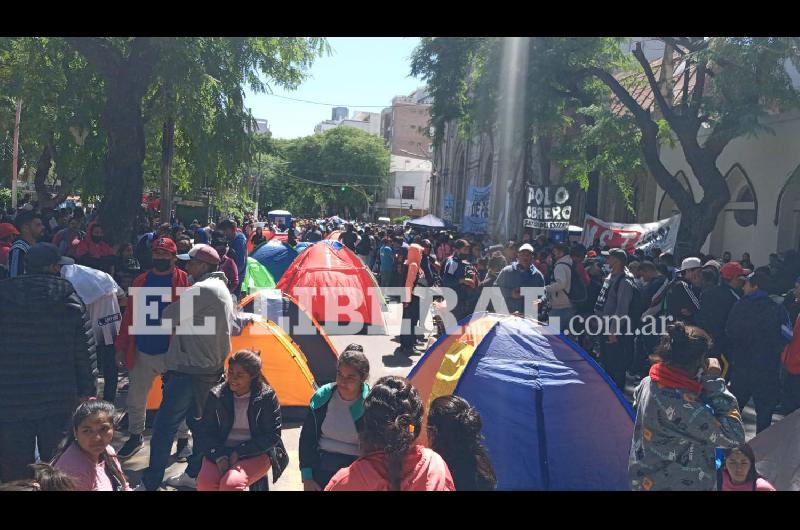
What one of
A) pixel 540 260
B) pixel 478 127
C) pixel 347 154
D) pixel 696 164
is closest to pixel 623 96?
pixel 696 164

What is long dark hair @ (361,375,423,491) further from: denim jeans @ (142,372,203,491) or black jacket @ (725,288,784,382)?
black jacket @ (725,288,784,382)

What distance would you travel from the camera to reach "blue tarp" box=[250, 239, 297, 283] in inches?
603

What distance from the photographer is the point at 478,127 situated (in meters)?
17.4

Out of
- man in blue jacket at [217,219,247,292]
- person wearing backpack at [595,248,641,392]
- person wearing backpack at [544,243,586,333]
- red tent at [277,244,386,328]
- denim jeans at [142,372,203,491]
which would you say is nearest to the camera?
denim jeans at [142,372,203,491]

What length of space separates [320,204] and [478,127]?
54.4 m

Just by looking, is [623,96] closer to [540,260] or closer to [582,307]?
[540,260]

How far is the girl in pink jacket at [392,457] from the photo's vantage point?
2906 mm

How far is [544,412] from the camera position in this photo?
5.47 meters

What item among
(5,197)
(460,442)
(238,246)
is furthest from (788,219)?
(5,197)

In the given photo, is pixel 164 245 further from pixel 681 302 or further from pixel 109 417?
pixel 681 302

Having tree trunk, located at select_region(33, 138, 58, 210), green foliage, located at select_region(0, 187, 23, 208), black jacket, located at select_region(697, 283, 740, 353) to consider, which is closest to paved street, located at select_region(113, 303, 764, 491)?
black jacket, located at select_region(697, 283, 740, 353)

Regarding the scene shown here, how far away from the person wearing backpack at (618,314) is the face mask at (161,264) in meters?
5.05

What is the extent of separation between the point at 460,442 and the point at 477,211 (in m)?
23.0

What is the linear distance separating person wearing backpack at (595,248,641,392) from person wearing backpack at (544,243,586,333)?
43 centimetres
